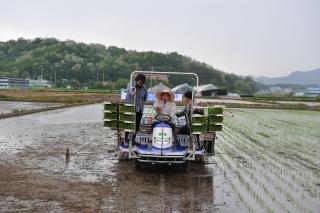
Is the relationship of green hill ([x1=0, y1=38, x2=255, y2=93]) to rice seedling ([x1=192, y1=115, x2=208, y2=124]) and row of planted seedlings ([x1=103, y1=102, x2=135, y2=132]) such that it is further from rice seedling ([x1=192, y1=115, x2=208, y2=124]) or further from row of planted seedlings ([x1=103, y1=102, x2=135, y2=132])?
rice seedling ([x1=192, y1=115, x2=208, y2=124])

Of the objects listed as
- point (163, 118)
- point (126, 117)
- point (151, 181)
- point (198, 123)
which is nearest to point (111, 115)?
point (126, 117)

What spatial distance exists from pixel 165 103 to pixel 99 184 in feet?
8.53

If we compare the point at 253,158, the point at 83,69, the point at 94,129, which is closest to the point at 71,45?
the point at 83,69

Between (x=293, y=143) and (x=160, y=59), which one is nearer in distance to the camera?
(x=293, y=143)

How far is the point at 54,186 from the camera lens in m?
6.98

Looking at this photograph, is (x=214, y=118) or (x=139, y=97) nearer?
(x=214, y=118)

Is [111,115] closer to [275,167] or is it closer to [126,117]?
[126,117]

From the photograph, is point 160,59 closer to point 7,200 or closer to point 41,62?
point 41,62

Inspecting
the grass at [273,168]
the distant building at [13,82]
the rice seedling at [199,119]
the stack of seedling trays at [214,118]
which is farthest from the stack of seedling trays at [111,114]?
the distant building at [13,82]

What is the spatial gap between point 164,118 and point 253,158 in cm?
328

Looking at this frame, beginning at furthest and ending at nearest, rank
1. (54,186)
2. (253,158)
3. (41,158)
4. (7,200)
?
(253,158), (41,158), (54,186), (7,200)

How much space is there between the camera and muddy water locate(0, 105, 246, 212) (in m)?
5.92

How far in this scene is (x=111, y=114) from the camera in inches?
363

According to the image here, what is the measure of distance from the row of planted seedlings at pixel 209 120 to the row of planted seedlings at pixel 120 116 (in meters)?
1.33
